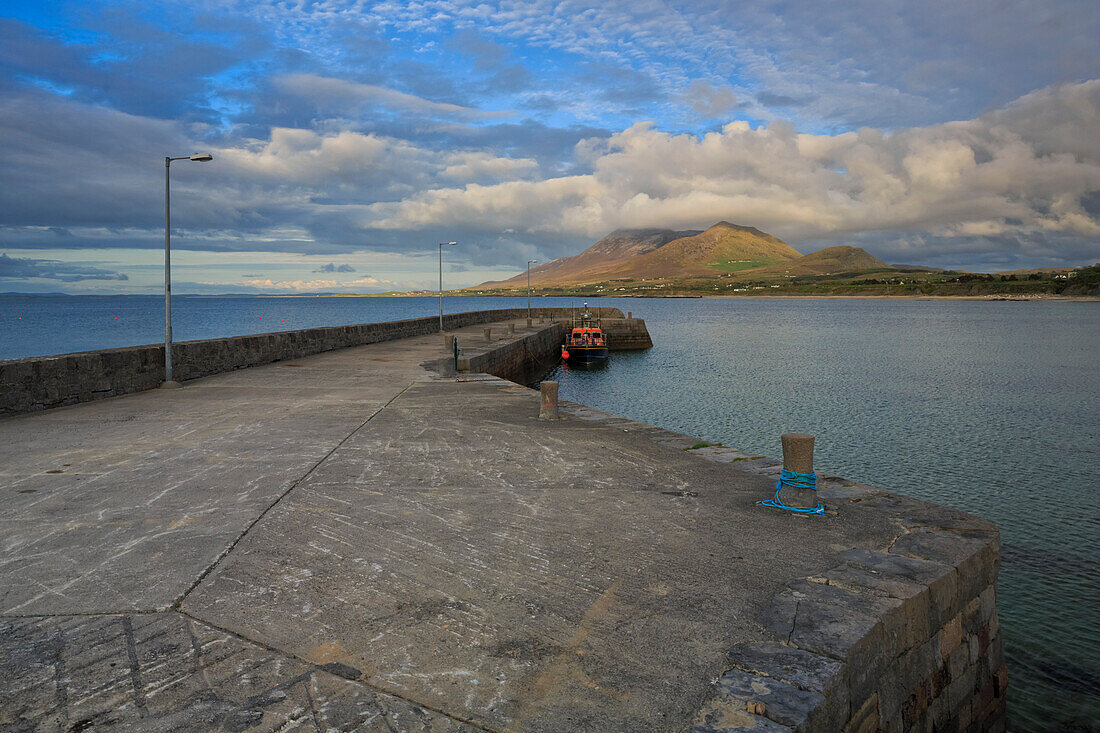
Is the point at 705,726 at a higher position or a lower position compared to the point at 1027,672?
higher

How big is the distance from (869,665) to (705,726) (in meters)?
1.61

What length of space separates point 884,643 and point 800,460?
7.90 ft

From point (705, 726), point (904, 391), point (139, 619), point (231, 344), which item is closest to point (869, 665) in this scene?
point (705, 726)

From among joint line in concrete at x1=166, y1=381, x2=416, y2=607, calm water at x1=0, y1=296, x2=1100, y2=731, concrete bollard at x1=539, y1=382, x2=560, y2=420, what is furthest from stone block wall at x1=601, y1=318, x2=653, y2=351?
joint line in concrete at x1=166, y1=381, x2=416, y2=607

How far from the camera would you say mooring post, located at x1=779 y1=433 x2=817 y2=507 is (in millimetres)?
6559

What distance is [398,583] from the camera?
4922 mm

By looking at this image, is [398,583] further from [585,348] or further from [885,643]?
[585,348]

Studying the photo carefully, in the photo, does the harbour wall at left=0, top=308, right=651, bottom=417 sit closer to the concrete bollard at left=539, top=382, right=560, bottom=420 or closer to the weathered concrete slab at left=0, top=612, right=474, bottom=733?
the concrete bollard at left=539, top=382, right=560, bottom=420

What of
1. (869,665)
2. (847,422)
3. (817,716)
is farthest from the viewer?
(847,422)

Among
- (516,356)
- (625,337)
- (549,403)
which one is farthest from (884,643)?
(625,337)

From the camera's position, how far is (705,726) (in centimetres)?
329

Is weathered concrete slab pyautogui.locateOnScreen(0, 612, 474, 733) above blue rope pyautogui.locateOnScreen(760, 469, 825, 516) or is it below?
below

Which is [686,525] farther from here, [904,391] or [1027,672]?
[904,391]

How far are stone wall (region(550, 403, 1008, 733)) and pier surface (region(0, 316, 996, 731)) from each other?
45mm
